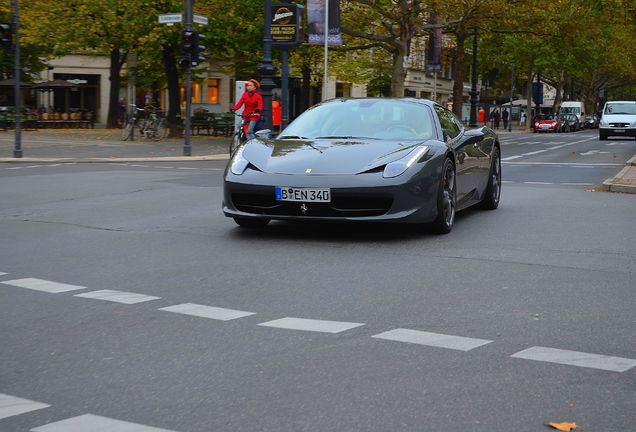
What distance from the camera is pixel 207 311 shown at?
236 inches

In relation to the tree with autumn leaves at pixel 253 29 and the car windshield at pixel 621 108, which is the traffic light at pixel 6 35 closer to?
the tree with autumn leaves at pixel 253 29

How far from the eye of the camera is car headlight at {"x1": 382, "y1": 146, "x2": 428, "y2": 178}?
8.92 m

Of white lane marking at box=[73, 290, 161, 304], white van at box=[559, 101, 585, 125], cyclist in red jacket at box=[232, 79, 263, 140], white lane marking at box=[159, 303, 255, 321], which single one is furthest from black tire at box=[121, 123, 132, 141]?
white van at box=[559, 101, 585, 125]

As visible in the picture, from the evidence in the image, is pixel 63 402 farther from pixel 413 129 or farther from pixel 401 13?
pixel 401 13

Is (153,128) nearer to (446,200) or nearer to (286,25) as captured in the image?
(286,25)

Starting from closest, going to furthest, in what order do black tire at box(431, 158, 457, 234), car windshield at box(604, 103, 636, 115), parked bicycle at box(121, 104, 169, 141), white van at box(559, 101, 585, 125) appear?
1. black tire at box(431, 158, 457, 234)
2. parked bicycle at box(121, 104, 169, 141)
3. car windshield at box(604, 103, 636, 115)
4. white van at box(559, 101, 585, 125)

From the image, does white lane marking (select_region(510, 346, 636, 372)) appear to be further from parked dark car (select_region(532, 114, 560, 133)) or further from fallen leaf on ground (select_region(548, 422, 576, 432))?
parked dark car (select_region(532, 114, 560, 133))

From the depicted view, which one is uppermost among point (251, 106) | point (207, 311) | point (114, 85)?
point (114, 85)

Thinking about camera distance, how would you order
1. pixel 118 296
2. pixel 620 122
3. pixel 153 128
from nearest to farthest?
pixel 118 296 < pixel 153 128 < pixel 620 122

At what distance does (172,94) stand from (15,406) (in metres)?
37.1

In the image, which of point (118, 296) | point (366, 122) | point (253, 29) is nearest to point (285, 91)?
point (253, 29)

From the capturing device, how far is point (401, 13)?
44188 mm

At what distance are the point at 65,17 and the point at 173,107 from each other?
5.23m

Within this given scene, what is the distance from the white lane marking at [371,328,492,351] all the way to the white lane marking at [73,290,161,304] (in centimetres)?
173
